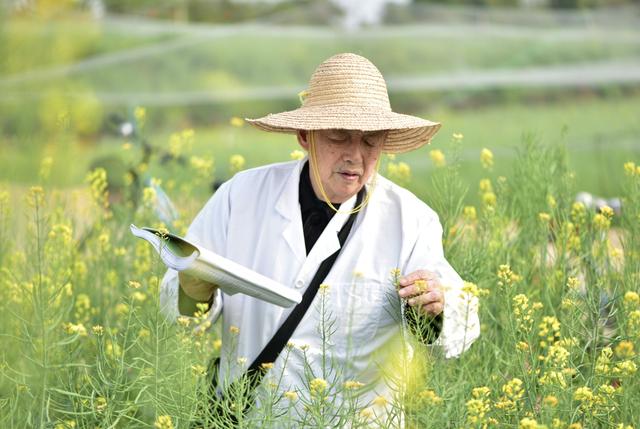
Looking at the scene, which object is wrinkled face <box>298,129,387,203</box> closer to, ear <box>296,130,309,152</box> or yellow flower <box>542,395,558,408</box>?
ear <box>296,130,309,152</box>

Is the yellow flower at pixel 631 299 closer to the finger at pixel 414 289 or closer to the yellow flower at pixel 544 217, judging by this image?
the finger at pixel 414 289

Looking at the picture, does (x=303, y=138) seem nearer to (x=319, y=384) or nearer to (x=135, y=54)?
(x=319, y=384)

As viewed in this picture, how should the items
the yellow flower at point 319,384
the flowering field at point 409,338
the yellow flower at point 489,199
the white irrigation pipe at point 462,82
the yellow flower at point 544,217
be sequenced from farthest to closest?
the white irrigation pipe at point 462,82 → the yellow flower at point 489,199 → the yellow flower at point 544,217 → the flowering field at point 409,338 → the yellow flower at point 319,384

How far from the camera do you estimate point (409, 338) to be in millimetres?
2912

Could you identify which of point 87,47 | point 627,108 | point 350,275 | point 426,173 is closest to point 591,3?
point 627,108

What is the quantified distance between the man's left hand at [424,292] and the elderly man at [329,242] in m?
0.16

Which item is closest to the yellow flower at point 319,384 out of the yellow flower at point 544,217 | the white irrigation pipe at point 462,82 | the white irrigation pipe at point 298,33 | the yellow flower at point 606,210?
the yellow flower at point 606,210

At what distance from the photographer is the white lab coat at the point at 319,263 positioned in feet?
9.91

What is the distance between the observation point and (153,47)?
10555 mm

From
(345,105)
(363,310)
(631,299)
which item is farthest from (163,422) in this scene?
(631,299)

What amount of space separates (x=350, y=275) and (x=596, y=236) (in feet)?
3.59

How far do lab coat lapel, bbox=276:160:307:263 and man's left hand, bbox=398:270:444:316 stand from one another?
0.41 meters

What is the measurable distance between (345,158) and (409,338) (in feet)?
1.59

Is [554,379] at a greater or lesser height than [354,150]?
lesser
